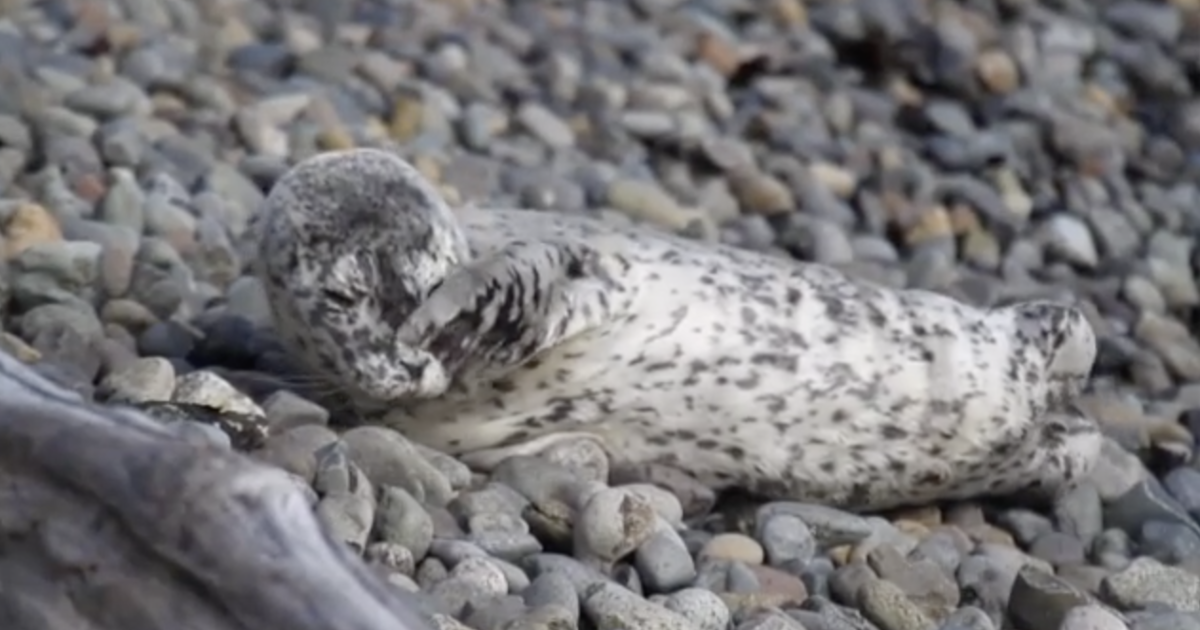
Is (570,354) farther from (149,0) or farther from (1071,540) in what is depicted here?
(149,0)

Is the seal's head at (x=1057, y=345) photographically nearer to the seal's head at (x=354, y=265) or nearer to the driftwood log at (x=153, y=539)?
the seal's head at (x=354, y=265)

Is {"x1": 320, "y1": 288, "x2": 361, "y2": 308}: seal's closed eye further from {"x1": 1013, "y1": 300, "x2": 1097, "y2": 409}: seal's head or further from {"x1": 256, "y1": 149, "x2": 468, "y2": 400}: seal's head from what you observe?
{"x1": 1013, "y1": 300, "x2": 1097, "y2": 409}: seal's head

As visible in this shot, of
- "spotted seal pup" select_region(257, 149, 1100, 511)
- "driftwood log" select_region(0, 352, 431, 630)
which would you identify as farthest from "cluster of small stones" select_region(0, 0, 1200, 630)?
"driftwood log" select_region(0, 352, 431, 630)

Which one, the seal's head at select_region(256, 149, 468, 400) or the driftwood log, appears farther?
the seal's head at select_region(256, 149, 468, 400)

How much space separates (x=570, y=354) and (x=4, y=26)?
218cm

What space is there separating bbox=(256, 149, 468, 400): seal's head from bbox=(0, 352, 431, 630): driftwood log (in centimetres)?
116

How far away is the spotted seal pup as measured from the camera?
3654 mm

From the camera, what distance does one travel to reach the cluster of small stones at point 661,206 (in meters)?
3.53

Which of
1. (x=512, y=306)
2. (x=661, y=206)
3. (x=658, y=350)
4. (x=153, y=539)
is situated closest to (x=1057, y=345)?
(x=658, y=350)

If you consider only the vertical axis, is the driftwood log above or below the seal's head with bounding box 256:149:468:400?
above

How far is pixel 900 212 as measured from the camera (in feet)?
19.8

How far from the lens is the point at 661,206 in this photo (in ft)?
18.6

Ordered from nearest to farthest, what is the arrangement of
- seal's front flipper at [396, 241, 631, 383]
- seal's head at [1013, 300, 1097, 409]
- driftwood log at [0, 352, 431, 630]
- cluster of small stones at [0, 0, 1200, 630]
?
1. driftwood log at [0, 352, 431, 630]
2. cluster of small stones at [0, 0, 1200, 630]
3. seal's front flipper at [396, 241, 631, 383]
4. seal's head at [1013, 300, 1097, 409]

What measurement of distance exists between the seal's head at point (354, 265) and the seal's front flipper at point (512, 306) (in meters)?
0.04
